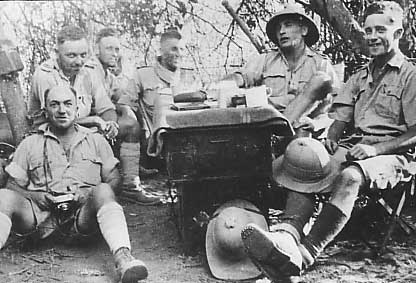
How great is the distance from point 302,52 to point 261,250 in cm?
220

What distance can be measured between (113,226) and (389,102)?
6.07 feet

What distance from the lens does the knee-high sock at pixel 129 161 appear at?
5488mm

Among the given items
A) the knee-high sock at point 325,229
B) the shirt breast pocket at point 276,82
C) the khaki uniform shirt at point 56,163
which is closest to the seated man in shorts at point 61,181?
the khaki uniform shirt at point 56,163

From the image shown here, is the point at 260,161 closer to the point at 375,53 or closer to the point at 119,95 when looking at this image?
the point at 375,53

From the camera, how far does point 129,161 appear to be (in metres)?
5.52

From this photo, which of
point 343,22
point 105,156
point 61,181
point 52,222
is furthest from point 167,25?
point 52,222

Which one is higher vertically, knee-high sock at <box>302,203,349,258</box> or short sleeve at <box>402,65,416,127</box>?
short sleeve at <box>402,65,416,127</box>

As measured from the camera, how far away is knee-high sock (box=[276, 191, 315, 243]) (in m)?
3.64

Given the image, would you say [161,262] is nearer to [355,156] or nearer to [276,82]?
[355,156]

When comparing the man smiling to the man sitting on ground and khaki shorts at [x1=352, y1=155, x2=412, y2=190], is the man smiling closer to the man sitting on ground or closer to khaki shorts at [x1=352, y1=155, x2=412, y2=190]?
the man sitting on ground

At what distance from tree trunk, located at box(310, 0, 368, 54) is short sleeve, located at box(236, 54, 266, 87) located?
1093 mm

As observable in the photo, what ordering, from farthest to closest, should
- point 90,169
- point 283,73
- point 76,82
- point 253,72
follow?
point 76,82 → point 253,72 → point 283,73 → point 90,169

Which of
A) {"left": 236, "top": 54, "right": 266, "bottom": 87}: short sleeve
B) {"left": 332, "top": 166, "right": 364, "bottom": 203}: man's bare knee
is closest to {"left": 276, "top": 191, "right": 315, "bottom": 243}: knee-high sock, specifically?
{"left": 332, "top": 166, "right": 364, "bottom": 203}: man's bare knee

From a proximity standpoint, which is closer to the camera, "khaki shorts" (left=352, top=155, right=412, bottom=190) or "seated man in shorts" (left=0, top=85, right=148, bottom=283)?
"khaki shorts" (left=352, top=155, right=412, bottom=190)
